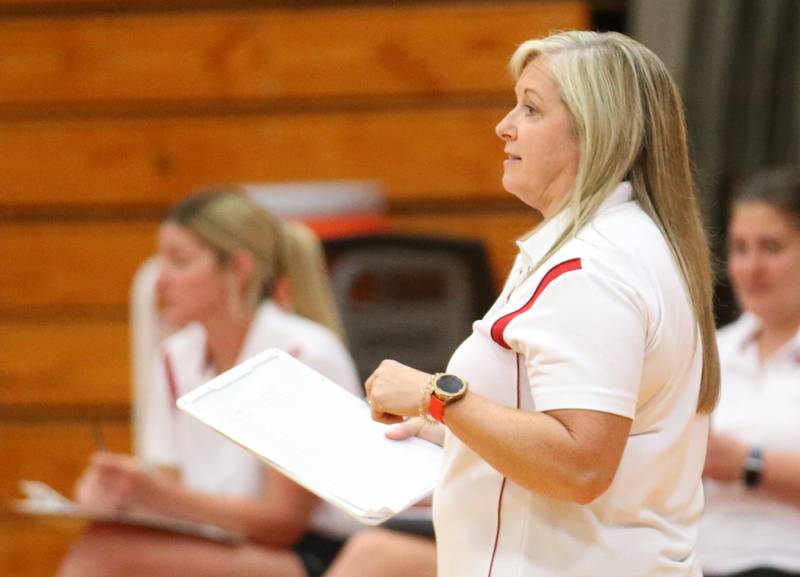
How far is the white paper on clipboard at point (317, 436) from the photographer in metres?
1.32

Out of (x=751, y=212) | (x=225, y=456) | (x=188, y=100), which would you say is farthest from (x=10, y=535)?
(x=751, y=212)

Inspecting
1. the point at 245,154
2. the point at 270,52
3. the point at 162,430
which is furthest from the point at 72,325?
the point at 162,430

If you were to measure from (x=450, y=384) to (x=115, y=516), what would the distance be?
115 centimetres

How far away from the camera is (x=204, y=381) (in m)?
2.62

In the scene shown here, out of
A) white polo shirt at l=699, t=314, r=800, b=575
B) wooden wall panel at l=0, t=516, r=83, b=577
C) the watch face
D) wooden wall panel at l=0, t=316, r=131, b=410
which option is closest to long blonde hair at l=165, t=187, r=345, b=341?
white polo shirt at l=699, t=314, r=800, b=575

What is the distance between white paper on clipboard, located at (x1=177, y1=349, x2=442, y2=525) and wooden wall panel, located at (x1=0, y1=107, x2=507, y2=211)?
2.57 m

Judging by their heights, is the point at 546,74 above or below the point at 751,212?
A: above

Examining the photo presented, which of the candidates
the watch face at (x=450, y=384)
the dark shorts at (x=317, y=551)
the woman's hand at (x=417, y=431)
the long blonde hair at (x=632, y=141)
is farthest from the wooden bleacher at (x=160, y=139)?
the watch face at (x=450, y=384)

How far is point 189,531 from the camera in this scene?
2.27 m

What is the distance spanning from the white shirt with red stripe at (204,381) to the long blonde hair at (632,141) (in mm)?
1198

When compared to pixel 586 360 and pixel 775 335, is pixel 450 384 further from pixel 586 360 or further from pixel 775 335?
pixel 775 335

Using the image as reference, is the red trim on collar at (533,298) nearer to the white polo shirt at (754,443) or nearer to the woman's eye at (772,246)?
the white polo shirt at (754,443)

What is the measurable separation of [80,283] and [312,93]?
3.45 ft

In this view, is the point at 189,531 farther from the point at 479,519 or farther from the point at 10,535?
the point at 10,535
